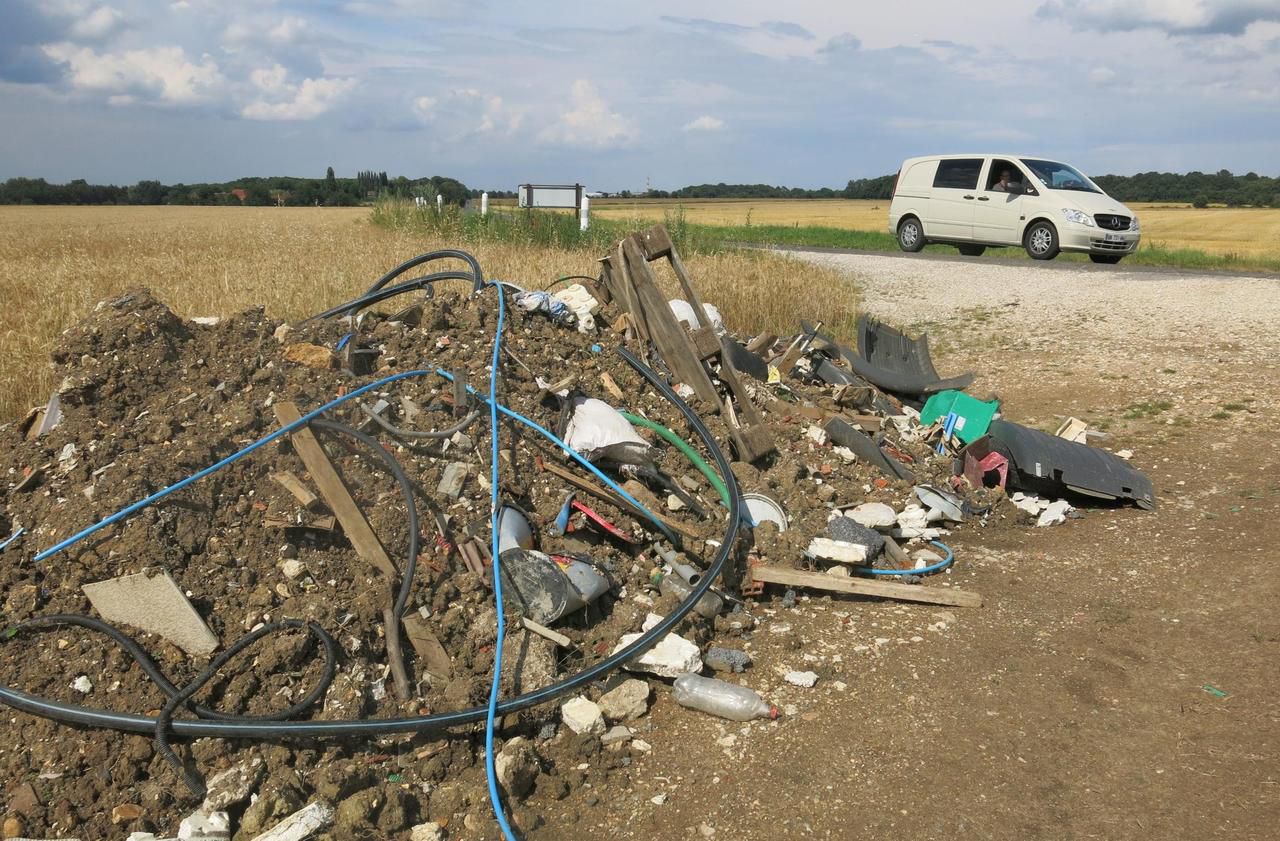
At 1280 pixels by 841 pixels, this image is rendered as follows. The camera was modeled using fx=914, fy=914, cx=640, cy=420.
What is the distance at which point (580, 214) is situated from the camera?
1435 cm

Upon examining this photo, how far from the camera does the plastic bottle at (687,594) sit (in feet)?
12.8

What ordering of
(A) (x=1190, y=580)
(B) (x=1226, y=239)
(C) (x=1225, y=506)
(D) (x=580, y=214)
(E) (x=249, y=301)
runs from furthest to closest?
1. (B) (x=1226, y=239)
2. (D) (x=580, y=214)
3. (E) (x=249, y=301)
4. (C) (x=1225, y=506)
5. (A) (x=1190, y=580)

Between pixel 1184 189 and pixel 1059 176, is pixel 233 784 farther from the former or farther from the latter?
pixel 1184 189

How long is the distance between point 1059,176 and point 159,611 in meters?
14.7

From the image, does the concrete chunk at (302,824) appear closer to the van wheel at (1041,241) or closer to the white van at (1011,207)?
the white van at (1011,207)

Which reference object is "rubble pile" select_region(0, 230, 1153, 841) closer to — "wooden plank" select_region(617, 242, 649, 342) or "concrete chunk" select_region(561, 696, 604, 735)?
"concrete chunk" select_region(561, 696, 604, 735)

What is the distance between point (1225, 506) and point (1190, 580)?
1.17m

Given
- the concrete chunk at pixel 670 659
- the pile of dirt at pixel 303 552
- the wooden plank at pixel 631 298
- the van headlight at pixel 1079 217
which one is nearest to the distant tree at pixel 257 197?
the van headlight at pixel 1079 217

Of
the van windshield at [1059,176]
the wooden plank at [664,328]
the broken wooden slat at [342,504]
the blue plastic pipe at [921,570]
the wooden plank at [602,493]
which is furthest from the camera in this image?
the van windshield at [1059,176]

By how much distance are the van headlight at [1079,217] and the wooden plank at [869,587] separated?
11.6m

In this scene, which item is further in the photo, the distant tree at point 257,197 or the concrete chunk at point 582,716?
the distant tree at point 257,197

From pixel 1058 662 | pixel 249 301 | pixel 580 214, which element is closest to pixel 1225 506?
pixel 1058 662

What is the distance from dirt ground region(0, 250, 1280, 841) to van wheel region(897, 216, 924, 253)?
1226 cm

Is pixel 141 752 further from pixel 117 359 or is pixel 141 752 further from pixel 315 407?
pixel 117 359
